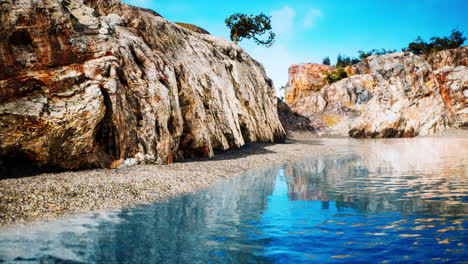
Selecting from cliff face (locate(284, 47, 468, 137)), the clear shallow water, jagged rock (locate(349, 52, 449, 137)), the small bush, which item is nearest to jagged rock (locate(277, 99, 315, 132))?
cliff face (locate(284, 47, 468, 137))

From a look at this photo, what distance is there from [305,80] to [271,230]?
65464 millimetres

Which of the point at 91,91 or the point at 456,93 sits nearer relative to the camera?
the point at 91,91

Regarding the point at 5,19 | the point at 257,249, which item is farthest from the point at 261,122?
the point at 257,249

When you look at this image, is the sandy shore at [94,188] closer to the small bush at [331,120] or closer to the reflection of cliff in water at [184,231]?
the reflection of cliff in water at [184,231]

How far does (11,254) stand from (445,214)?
8882mm

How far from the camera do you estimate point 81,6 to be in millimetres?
15117

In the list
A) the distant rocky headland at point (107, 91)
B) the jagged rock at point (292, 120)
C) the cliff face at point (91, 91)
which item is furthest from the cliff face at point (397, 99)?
the cliff face at point (91, 91)

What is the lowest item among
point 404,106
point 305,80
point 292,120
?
point 292,120

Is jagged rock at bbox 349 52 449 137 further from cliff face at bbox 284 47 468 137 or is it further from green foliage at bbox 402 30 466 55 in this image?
green foliage at bbox 402 30 466 55

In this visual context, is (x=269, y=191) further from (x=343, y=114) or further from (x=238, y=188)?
(x=343, y=114)

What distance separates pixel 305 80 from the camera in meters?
68.4

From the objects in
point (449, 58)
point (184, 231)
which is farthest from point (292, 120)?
point (184, 231)

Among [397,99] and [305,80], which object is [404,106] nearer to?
[397,99]

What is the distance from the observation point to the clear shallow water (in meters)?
5.09
